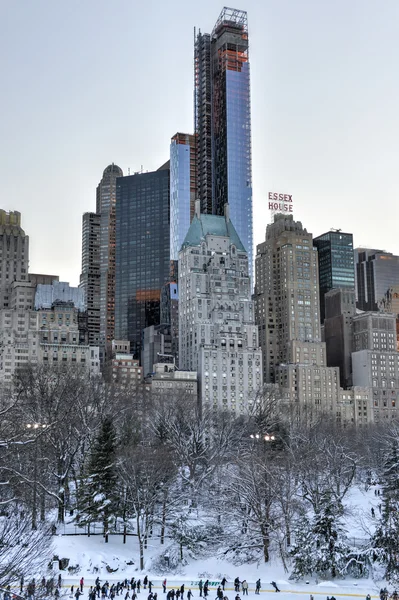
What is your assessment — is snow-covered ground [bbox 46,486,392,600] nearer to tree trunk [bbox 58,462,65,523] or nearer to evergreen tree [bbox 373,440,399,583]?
evergreen tree [bbox 373,440,399,583]

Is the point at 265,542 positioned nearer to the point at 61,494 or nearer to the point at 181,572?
the point at 181,572

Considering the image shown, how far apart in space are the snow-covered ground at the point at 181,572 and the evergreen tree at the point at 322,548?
1106 millimetres

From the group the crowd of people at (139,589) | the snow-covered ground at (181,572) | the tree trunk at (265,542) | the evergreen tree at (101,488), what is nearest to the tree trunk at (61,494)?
the evergreen tree at (101,488)

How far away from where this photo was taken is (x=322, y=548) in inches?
2628

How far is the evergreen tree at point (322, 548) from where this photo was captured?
6625cm

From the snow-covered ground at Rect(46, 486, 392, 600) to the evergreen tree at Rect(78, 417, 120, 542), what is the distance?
86.6 inches

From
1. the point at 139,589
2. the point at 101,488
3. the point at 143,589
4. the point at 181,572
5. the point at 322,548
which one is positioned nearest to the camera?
the point at 139,589

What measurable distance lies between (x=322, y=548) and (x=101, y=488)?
22.5 m

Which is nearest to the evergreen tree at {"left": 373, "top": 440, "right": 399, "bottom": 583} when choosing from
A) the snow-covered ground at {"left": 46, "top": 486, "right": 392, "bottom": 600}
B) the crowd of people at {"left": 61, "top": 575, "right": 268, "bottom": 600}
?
the snow-covered ground at {"left": 46, "top": 486, "right": 392, "bottom": 600}

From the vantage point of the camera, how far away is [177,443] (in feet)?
324

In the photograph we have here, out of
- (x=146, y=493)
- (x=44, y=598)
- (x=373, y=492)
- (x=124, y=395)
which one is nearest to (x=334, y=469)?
(x=373, y=492)

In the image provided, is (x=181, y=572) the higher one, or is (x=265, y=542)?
(x=265, y=542)

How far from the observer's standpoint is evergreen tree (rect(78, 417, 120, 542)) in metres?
76.8

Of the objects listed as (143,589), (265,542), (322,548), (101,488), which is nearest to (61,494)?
(101,488)
